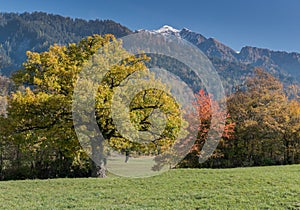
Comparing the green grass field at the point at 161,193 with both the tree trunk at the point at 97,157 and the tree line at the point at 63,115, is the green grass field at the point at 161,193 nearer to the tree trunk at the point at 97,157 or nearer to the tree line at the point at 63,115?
the tree trunk at the point at 97,157

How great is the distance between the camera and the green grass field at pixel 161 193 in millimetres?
10594

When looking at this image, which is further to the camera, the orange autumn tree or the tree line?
the orange autumn tree

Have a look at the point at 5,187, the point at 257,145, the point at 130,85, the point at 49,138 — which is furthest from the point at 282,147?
the point at 5,187

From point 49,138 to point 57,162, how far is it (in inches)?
457

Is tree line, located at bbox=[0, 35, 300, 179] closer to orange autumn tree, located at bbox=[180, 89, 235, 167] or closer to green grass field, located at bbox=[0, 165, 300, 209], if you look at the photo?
orange autumn tree, located at bbox=[180, 89, 235, 167]

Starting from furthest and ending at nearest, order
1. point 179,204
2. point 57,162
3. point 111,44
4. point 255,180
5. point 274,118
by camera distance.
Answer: point 274,118 → point 57,162 → point 111,44 → point 255,180 → point 179,204

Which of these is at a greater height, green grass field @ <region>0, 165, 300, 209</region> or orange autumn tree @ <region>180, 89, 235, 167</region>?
orange autumn tree @ <region>180, 89, 235, 167</region>

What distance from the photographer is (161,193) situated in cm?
1262

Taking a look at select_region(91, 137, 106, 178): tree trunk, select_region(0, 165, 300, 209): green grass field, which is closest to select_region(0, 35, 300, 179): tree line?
select_region(91, 137, 106, 178): tree trunk

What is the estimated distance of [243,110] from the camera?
3231 centimetres

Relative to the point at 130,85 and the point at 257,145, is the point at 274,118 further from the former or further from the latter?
the point at 130,85

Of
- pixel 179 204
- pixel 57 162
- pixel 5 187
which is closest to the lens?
pixel 179 204

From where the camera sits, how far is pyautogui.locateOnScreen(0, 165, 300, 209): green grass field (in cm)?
1059

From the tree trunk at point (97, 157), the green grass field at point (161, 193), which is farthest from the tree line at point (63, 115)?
the green grass field at point (161, 193)
